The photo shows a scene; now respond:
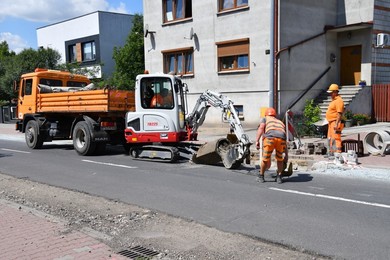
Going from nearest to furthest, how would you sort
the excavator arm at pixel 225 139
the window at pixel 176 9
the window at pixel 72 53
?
the excavator arm at pixel 225 139 < the window at pixel 176 9 < the window at pixel 72 53

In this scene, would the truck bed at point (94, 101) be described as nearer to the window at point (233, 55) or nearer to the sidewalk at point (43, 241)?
the sidewalk at point (43, 241)

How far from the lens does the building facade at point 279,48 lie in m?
18.8

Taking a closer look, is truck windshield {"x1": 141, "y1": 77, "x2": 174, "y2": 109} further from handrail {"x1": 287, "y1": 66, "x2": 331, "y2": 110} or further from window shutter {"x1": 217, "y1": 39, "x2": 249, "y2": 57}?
window shutter {"x1": 217, "y1": 39, "x2": 249, "y2": 57}

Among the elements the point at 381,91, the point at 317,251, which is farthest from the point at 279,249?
the point at 381,91

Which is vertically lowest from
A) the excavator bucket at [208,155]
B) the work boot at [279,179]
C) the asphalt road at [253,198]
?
the asphalt road at [253,198]

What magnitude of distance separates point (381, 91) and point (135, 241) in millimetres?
17604

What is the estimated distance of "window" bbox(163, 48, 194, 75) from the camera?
2238 cm

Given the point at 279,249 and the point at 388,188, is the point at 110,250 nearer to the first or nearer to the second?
the point at 279,249

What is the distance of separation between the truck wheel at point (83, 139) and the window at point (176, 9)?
35.8 ft

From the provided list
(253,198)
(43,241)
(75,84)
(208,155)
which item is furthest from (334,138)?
(75,84)

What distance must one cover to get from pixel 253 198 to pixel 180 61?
54.4ft

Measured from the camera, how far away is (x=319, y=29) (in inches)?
797

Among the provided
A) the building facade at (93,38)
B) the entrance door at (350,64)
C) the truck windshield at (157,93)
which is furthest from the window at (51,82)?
the building facade at (93,38)

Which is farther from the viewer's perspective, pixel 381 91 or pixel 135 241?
pixel 381 91
